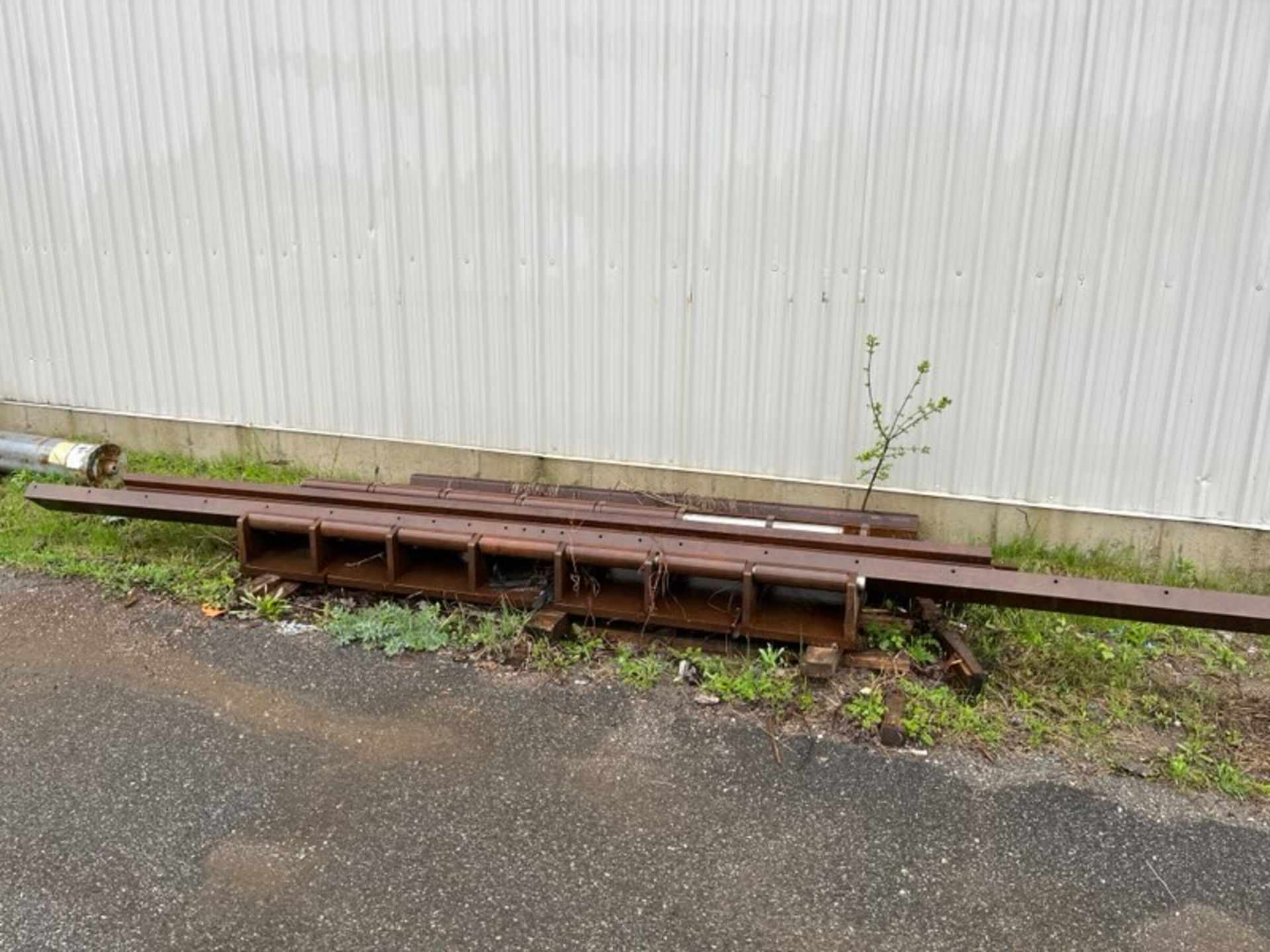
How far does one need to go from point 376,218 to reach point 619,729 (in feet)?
10.8

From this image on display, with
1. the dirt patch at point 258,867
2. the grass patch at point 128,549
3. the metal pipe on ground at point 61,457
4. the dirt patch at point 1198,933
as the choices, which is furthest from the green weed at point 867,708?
the metal pipe on ground at point 61,457

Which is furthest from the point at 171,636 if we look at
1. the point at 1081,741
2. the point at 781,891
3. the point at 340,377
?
the point at 1081,741

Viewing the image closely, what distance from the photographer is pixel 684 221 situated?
4625 millimetres

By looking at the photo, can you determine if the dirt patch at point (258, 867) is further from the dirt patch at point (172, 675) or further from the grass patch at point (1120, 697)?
the grass patch at point (1120, 697)

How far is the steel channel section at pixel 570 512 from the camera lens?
12.9 feet

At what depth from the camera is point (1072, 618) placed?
13.0 ft

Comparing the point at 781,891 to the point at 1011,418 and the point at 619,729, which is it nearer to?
the point at 619,729

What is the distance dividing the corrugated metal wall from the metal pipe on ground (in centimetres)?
54

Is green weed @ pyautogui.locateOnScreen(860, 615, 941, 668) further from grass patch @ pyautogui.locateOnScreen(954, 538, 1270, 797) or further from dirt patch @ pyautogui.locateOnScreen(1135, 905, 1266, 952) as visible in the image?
dirt patch @ pyautogui.locateOnScreen(1135, 905, 1266, 952)

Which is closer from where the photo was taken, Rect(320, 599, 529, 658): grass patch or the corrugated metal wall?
Rect(320, 599, 529, 658): grass patch

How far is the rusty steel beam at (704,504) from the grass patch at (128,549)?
A: 0.68 metres

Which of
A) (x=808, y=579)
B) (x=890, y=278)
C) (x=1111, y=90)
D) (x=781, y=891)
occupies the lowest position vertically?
(x=781, y=891)

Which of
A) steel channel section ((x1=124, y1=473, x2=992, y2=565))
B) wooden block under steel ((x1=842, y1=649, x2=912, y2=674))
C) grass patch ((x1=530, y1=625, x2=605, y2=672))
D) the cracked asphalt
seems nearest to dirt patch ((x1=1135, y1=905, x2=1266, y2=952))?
the cracked asphalt

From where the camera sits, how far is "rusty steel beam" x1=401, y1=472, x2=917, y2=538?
14.5 feet
